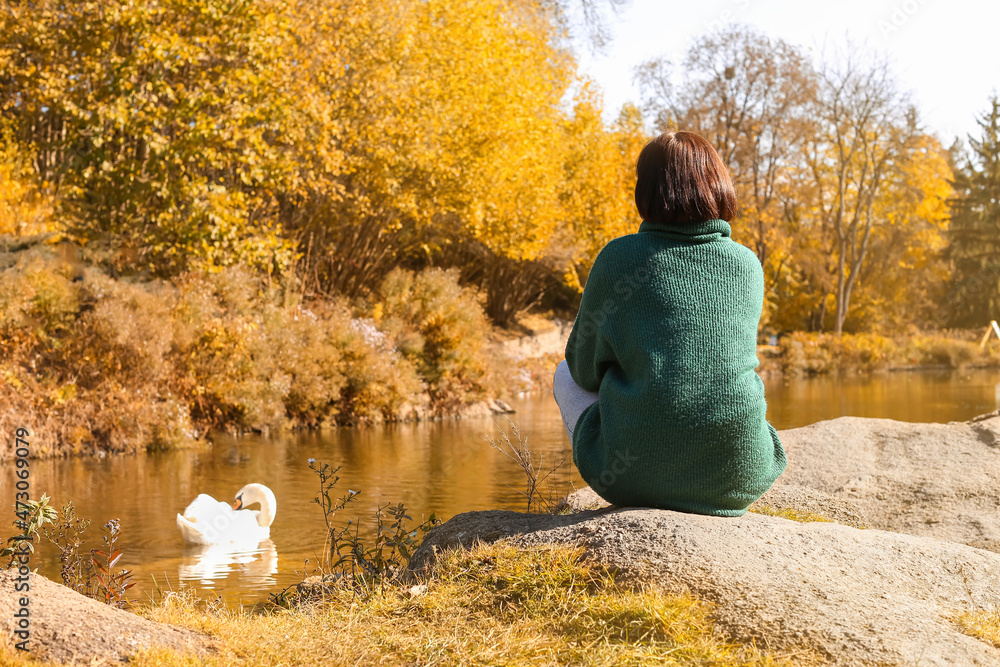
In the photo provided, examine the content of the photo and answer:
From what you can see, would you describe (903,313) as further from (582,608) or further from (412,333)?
(582,608)

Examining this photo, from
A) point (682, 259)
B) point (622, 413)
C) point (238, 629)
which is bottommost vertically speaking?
point (238, 629)

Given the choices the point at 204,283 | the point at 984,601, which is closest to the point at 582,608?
the point at 984,601

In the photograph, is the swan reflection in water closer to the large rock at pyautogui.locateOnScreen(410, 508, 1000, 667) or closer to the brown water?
the brown water

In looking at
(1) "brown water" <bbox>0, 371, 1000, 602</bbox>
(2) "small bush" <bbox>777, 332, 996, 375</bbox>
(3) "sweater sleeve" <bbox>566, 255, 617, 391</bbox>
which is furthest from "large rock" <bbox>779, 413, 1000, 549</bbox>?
(2) "small bush" <bbox>777, 332, 996, 375</bbox>

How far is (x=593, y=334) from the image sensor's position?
13.3ft

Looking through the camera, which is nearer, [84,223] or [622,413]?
[622,413]

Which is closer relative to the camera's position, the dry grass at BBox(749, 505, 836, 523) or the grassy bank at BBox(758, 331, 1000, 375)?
the dry grass at BBox(749, 505, 836, 523)

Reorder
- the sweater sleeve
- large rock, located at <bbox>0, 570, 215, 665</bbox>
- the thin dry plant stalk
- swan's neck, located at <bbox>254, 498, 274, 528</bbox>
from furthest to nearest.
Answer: swan's neck, located at <bbox>254, 498, 274, 528</bbox>, the thin dry plant stalk, the sweater sleeve, large rock, located at <bbox>0, 570, 215, 665</bbox>

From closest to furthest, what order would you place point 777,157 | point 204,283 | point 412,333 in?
point 204,283 → point 412,333 → point 777,157

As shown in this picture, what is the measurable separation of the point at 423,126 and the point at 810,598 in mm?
15833

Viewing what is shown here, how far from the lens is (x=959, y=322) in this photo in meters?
44.1

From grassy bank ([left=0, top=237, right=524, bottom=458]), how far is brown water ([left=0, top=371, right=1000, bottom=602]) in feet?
2.24

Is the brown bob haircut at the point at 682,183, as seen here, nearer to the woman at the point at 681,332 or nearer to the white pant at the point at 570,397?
the woman at the point at 681,332

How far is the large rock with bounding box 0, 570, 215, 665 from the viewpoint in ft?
10.7
